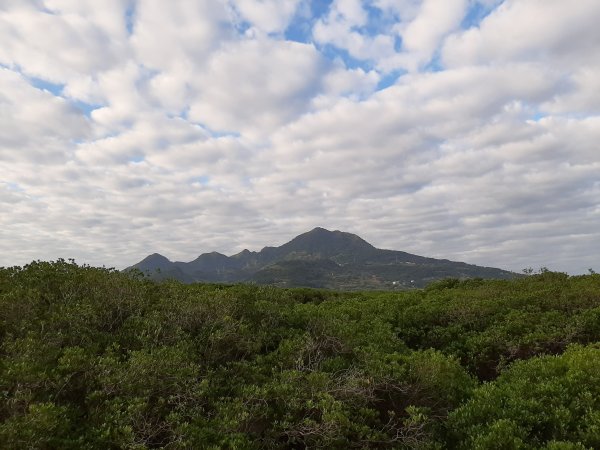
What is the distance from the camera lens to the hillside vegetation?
10.2m

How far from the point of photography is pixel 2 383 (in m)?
9.96

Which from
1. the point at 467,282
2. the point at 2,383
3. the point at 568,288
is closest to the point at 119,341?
the point at 2,383

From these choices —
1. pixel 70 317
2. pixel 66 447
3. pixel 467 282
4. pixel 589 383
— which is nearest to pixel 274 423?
pixel 66 447

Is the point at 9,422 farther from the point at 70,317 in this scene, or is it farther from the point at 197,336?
the point at 197,336

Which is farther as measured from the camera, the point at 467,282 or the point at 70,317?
the point at 467,282

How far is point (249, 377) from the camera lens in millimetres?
13555

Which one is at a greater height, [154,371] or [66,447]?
[154,371]

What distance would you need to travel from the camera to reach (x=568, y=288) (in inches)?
1075

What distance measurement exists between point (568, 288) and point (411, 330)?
44.1 feet

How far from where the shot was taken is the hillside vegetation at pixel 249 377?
33.4 feet

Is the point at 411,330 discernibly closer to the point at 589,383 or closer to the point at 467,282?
the point at 589,383

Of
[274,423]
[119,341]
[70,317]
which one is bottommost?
[274,423]

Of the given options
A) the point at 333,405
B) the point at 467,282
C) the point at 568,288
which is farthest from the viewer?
the point at 467,282

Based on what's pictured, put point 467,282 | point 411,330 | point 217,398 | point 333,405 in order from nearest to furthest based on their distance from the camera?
point 333,405 → point 217,398 → point 411,330 → point 467,282
